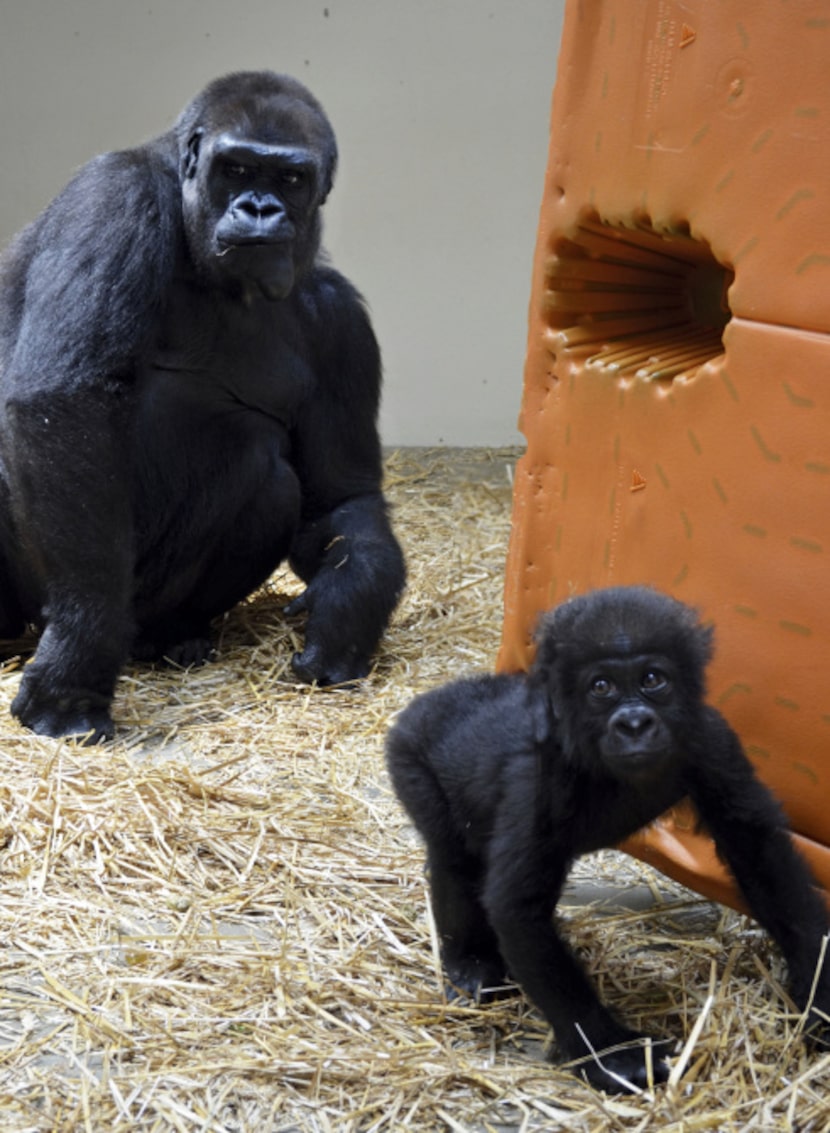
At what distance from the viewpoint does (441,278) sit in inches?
258

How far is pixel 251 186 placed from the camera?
147 inches

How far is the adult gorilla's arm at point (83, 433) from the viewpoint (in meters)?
3.65

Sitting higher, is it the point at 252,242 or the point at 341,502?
the point at 252,242

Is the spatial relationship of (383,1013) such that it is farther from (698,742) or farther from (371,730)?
(371,730)

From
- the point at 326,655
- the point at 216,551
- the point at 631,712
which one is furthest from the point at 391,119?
the point at 631,712

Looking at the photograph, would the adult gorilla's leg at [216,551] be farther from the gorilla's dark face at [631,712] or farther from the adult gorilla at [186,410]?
the gorilla's dark face at [631,712]

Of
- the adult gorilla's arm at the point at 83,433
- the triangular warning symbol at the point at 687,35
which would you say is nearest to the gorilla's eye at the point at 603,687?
the triangular warning symbol at the point at 687,35

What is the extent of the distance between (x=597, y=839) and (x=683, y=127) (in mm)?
1265

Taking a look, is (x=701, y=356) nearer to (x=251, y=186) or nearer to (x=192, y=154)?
(x=251, y=186)

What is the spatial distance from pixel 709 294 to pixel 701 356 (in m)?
0.43

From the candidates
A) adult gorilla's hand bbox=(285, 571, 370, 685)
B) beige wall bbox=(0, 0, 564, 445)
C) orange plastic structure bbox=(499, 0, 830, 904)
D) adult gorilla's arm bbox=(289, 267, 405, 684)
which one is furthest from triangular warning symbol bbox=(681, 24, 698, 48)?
beige wall bbox=(0, 0, 564, 445)

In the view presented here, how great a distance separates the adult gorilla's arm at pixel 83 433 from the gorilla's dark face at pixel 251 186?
0.12 meters

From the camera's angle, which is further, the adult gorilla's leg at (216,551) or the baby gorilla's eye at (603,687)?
the adult gorilla's leg at (216,551)

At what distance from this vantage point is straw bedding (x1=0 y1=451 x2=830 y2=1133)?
7.07 ft
